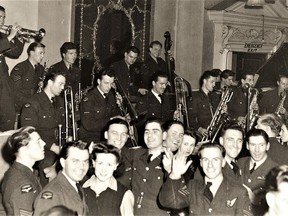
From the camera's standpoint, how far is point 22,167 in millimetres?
4684

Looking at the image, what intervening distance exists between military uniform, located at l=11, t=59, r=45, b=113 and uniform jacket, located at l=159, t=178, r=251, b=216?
4.17m

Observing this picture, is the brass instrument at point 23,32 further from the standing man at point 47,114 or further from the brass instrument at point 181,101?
the brass instrument at point 181,101

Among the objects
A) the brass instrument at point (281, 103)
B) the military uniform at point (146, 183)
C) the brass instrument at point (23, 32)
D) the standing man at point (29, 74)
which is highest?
the brass instrument at point (23, 32)

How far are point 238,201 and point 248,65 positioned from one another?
949 cm

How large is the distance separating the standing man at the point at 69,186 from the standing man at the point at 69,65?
4.36 meters

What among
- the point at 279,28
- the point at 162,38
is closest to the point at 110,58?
the point at 162,38

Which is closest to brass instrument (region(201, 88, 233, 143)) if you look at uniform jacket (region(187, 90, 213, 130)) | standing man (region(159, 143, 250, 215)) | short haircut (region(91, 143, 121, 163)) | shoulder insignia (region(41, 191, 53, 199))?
uniform jacket (region(187, 90, 213, 130))

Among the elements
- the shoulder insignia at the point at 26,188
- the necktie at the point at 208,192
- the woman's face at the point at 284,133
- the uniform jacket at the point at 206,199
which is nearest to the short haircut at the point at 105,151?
the uniform jacket at the point at 206,199

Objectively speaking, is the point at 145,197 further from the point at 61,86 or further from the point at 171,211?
the point at 61,86

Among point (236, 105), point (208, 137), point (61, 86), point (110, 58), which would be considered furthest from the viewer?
point (110, 58)

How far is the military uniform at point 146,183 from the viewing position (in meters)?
5.41

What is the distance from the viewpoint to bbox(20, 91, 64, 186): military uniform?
22.2 feet

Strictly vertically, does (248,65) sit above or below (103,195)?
above

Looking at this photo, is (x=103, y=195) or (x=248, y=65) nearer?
(x=103, y=195)
